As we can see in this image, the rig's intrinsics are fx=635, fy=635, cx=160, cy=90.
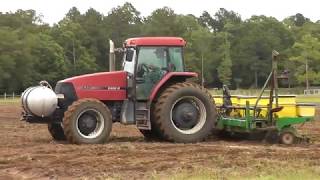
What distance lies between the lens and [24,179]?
30.8ft

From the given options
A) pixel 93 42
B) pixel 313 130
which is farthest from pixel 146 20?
pixel 313 130

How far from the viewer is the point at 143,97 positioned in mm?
14844

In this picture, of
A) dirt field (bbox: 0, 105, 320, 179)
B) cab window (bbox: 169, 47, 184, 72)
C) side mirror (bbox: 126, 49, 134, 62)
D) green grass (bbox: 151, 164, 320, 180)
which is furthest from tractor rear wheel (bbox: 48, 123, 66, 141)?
green grass (bbox: 151, 164, 320, 180)

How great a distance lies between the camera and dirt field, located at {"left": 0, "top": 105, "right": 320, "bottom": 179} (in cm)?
958

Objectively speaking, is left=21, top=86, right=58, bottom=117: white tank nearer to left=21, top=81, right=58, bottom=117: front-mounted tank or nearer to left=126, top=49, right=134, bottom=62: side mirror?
left=21, top=81, right=58, bottom=117: front-mounted tank

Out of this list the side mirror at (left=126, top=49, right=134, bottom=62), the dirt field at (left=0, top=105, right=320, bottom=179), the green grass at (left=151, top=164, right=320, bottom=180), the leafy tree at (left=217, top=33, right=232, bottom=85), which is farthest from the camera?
the leafy tree at (left=217, top=33, right=232, bottom=85)

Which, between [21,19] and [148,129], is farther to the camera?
[21,19]

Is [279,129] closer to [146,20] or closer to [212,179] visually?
[212,179]

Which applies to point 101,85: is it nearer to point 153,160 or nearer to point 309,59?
point 153,160

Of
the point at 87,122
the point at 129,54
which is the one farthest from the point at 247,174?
the point at 129,54

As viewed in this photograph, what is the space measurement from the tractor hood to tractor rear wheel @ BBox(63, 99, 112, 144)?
54 centimetres

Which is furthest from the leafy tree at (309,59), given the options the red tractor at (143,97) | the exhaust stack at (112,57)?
the red tractor at (143,97)

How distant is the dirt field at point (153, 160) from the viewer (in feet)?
31.4

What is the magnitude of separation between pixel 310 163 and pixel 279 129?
164 inches
